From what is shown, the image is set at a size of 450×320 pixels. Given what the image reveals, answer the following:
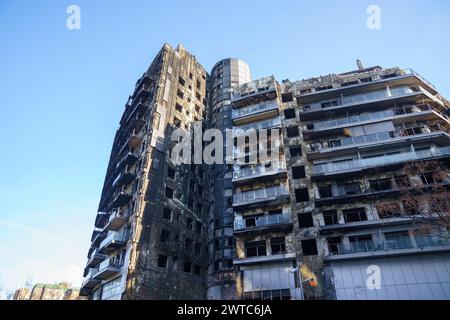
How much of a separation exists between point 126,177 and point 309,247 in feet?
77.4

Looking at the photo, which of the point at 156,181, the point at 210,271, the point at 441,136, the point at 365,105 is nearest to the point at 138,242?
the point at 156,181

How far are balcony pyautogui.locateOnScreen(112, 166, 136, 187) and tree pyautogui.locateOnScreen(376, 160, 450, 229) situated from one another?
93.7 ft

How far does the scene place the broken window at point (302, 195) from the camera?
30938 millimetres

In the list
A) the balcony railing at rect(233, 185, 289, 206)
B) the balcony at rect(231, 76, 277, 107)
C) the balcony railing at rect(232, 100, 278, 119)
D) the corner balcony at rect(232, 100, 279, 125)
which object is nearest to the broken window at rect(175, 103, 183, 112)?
the balcony at rect(231, 76, 277, 107)

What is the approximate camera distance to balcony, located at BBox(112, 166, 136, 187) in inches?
1431

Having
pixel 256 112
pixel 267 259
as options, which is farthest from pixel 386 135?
pixel 267 259

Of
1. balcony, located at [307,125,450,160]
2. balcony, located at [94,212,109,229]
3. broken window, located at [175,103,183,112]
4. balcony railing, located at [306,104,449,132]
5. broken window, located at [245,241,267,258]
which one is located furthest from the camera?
broken window, located at [175,103,183,112]

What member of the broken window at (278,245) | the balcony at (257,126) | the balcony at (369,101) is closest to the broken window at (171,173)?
the balcony at (257,126)

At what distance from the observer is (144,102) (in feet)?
147

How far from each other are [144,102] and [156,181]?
50.9 feet

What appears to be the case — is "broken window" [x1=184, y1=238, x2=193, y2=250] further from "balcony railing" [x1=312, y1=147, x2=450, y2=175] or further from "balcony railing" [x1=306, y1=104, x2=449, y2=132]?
"balcony railing" [x1=306, y1=104, x2=449, y2=132]

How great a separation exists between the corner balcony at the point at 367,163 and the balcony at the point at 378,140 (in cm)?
166

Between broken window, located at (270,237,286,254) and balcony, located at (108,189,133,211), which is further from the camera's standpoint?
balcony, located at (108,189,133,211)
